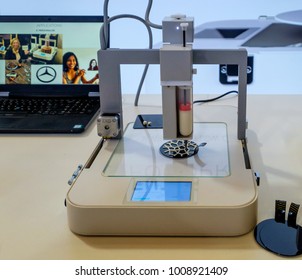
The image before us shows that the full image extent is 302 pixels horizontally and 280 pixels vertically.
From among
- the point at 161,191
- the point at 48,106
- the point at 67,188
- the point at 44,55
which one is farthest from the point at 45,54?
the point at 161,191

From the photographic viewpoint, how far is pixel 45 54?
4.11 ft

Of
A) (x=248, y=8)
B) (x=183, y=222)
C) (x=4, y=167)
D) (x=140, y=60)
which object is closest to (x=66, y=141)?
(x=4, y=167)

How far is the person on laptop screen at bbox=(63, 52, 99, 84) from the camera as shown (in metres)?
1.25

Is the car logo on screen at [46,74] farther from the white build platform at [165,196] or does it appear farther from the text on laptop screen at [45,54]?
the white build platform at [165,196]

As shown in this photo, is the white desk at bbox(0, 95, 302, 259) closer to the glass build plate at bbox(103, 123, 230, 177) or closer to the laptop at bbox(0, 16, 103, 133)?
the glass build plate at bbox(103, 123, 230, 177)

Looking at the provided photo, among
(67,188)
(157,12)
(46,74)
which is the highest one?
(157,12)

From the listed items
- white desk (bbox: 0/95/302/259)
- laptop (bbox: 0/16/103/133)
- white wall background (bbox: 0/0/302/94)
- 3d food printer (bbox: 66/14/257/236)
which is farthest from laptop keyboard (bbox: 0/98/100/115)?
white wall background (bbox: 0/0/302/94)

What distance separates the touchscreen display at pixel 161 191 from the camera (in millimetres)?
636

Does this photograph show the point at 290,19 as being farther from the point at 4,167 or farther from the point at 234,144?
the point at 4,167

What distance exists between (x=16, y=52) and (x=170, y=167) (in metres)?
0.73

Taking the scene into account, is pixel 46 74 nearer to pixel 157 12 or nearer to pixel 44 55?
pixel 44 55

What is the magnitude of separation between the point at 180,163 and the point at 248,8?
0.90 m

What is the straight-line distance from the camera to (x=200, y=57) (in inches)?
30.1

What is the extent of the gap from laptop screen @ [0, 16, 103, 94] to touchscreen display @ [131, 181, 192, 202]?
2.07 feet
